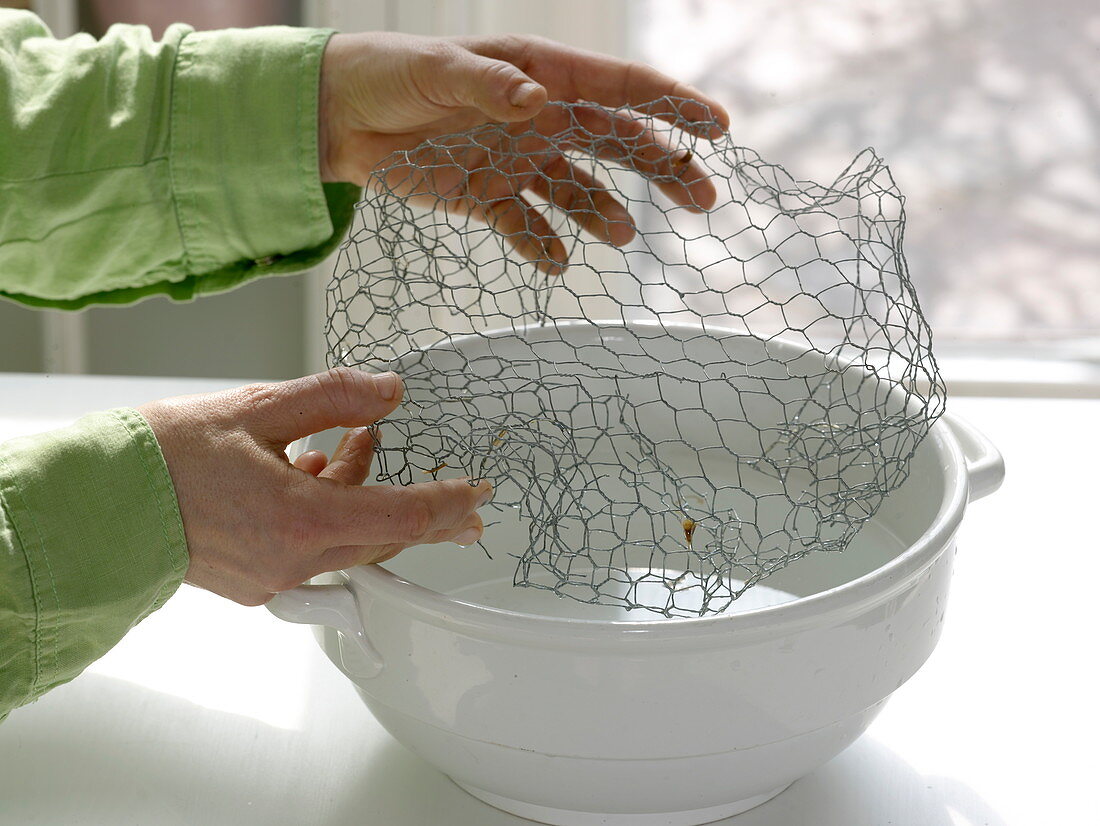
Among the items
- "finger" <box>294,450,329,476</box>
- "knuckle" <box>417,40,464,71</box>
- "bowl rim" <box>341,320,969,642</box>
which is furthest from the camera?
"knuckle" <box>417,40,464,71</box>

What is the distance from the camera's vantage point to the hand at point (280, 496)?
37 cm

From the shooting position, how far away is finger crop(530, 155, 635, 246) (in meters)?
0.58

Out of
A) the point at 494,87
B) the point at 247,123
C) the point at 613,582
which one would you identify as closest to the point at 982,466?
the point at 613,582

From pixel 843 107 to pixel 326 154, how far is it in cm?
68

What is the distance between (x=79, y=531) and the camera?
0.38 m

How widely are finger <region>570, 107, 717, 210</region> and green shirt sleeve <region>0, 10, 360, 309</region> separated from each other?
13 centimetres

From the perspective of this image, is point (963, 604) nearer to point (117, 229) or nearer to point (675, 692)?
point (675, 692)

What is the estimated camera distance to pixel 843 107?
45.3 inches

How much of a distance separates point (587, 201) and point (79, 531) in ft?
1.07

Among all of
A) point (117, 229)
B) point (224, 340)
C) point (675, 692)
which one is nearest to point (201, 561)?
point (675, 692)

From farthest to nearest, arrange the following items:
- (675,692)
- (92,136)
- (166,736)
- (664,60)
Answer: (664,60)
(92,136)
(166,736)
(675,692)

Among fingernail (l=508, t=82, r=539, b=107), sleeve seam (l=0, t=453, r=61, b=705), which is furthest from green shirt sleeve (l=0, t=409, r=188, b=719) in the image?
fingernail (l=508, t=82, r=539, b=107)

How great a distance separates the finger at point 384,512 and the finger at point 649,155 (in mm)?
232

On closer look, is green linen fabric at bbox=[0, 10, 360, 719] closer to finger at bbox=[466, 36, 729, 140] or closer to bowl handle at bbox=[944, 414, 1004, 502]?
finger at bbox=[466, 36, 729, 140]
